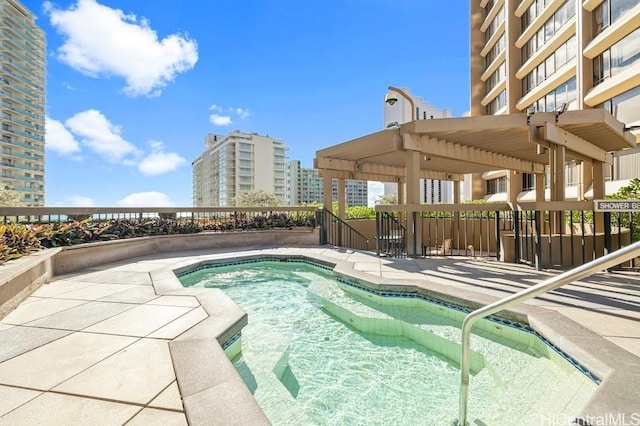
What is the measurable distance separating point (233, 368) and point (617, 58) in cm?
2090

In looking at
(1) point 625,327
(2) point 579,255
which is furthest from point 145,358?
(2) point 579,255

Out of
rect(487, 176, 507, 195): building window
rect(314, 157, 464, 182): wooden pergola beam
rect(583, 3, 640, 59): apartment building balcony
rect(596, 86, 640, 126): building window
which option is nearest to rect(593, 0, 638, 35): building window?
rect(583, 3, 640, 59): apartment building balcony

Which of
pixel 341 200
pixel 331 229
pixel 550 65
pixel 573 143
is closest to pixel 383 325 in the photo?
pixel 331 229

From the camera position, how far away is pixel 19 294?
380cm

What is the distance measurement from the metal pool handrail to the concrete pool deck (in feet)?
2.83

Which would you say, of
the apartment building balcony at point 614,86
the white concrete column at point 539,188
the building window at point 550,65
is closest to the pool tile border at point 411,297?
the white concrete column at point 539,188

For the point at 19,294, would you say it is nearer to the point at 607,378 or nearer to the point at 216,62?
the point at 607,378

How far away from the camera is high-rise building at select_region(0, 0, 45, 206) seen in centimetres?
4750

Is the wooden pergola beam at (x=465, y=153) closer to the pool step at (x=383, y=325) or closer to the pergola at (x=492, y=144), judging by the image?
the pergola at (x=492, y=144)

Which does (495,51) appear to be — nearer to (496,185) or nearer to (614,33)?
(496,185)

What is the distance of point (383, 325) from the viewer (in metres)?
4.00

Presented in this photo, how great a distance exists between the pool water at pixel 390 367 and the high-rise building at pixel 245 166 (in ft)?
247

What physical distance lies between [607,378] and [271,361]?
2.74 metres

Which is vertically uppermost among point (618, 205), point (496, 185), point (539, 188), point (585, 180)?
point (496, 185)
